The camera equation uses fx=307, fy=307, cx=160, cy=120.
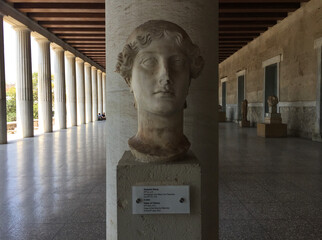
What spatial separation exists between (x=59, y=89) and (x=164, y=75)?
22.7 m

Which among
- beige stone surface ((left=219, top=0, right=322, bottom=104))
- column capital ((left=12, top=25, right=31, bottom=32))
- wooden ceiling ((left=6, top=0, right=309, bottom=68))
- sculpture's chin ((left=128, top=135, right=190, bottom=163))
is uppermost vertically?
wooden ceiling ((left=6, top=0, right=309, bottom=68))

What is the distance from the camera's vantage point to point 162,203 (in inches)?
88.1

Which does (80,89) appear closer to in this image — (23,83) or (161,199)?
(23,83)

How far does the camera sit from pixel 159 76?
2289 mm

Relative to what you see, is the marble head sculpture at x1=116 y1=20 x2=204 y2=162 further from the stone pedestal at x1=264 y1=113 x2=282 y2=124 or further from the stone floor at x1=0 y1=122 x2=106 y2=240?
the stone pedestal at x1=264 y1=113 x2=282 y2=124

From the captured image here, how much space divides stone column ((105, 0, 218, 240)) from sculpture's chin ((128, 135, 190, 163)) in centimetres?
79

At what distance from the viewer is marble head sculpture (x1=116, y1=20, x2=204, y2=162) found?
90.4 inches

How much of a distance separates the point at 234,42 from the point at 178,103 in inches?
880

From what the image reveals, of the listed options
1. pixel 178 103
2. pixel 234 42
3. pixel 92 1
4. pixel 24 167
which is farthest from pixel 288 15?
pixel 178 103

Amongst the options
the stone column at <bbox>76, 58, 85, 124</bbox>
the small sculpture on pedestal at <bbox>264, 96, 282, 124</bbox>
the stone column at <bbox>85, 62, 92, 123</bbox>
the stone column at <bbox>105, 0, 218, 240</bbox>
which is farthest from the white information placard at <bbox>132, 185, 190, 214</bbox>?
the stone column at <bbox>85, 62, 92, 123</bbox>

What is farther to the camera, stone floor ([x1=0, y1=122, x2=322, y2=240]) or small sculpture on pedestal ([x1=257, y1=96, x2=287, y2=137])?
small sculpture on pedestal ([x1=257, y1=96, x2=287, y2=137])

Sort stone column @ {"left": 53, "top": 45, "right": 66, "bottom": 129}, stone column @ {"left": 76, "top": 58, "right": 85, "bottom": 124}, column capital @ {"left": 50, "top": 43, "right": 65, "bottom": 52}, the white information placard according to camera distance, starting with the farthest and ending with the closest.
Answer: stone column @ {"left": 76, "top": 58, "right": 85, "bottom": 124} → stone column @ {"left": 53, "top": 45, "right": 66, "bottom": 129} → column capital @ {"left": 50, "top": 43, "right": 65, "bottom": 52} → the white information placard

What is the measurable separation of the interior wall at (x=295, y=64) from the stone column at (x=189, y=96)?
39.7 feet

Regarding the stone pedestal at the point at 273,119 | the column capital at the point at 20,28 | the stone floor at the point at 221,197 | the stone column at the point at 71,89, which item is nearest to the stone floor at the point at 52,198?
the stone floor at the point at 221,197
